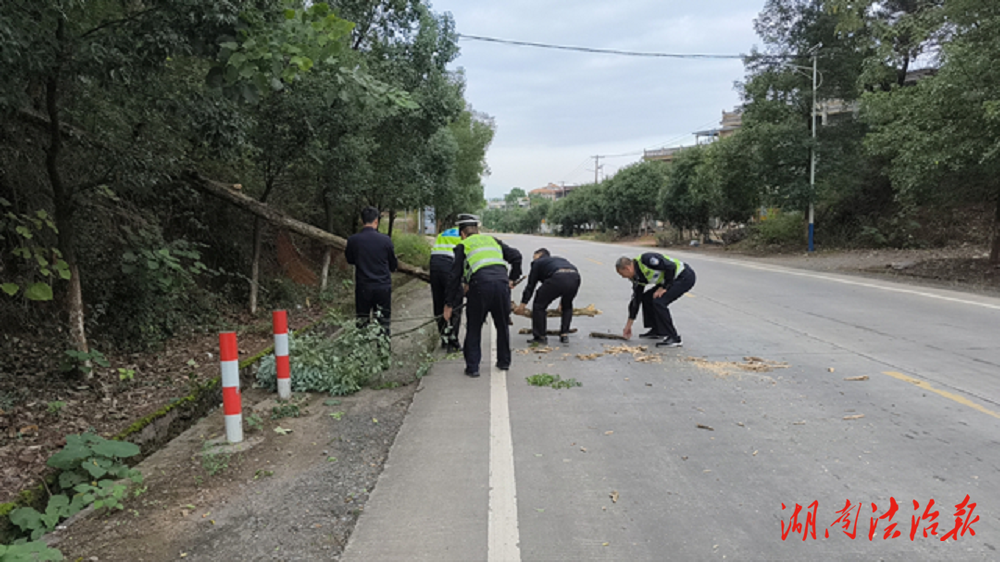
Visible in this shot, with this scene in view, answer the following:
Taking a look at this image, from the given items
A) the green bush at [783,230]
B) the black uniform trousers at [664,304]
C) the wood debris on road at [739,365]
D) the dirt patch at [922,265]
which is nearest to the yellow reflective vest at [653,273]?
the black uniform trousers at [664,304]

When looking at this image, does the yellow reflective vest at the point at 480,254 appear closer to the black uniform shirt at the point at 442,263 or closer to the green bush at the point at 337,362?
the green bush at the point at 337,362

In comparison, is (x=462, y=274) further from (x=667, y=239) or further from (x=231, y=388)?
(x=667, y=239)

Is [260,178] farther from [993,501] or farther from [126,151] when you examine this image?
[993,501]

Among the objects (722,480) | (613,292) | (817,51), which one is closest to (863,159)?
(817,51)

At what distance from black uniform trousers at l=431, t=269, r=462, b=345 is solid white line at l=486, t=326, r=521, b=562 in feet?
7.39

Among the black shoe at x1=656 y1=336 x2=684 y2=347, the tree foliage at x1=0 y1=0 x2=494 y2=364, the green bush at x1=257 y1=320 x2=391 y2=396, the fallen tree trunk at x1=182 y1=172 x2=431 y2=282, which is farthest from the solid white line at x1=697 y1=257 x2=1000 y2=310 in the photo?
the green bush at x1=257 y1=320 x2=391 y2=396

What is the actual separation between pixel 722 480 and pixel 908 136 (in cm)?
1599

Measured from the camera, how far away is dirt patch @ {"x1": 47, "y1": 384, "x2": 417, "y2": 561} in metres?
3.17

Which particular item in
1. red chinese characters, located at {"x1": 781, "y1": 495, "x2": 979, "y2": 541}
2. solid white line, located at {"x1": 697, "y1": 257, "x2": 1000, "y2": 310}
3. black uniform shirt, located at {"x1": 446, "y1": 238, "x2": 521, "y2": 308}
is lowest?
red chinese characters, located at {"x1": 781, "y1": 495, "x2": 979, "y2": 541}

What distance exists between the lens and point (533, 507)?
350 cm

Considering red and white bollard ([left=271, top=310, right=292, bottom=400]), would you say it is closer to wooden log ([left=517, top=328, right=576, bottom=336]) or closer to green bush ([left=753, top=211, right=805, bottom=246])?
wooden log ([left=517, top=328, right=576, bottom=336])

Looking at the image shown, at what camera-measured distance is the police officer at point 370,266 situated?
23.3ft

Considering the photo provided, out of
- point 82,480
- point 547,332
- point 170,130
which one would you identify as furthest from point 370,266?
point 82,480

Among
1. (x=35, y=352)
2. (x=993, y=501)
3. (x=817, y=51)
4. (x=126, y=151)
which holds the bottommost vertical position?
(x=993, y=501)
